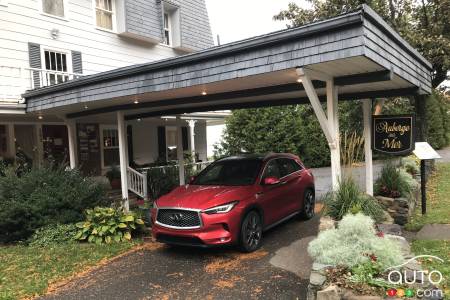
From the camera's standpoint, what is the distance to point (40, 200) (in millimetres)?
8414

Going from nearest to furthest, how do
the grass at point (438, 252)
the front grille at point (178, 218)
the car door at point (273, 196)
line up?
the grass at point (438, 252)
the front grille at point (178, 218)
the car door at point (273, 196)

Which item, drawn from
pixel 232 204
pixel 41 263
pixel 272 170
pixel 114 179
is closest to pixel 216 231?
pixel 232 204

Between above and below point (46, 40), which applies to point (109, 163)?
below

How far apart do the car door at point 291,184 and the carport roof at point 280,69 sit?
5.45 feet

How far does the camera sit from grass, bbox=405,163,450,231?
7.62m

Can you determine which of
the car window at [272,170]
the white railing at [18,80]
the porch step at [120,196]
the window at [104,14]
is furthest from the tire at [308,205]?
the window at [104,14]

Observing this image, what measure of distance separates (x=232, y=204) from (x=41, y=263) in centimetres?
352

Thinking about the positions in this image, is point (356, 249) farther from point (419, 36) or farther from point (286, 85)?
point (419, 36)

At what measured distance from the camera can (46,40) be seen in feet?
41.8

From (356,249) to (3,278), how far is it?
534 cm

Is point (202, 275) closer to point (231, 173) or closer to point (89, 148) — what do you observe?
point (231, 173)

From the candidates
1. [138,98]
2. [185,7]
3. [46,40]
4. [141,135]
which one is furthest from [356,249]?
[185,7]

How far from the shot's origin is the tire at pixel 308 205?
8609 mm

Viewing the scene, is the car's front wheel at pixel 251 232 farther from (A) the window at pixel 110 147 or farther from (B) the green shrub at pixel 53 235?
(A) the window at pixel 110 147
